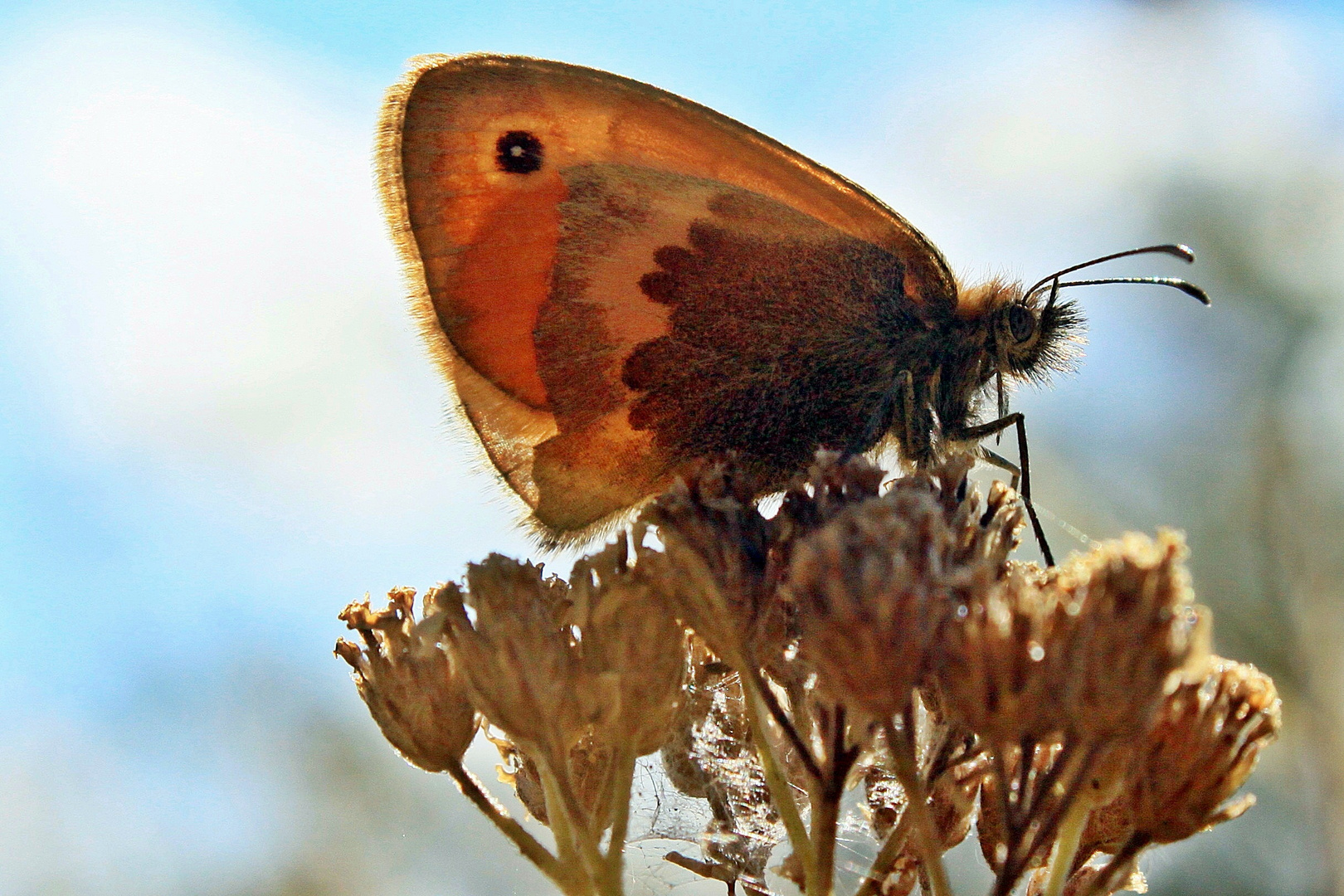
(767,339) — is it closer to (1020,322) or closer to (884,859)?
(1020,322)

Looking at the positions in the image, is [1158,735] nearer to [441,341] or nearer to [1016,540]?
[1016,540]

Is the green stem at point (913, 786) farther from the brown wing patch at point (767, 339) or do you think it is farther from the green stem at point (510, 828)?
the brown wing patch at point (767, 339)

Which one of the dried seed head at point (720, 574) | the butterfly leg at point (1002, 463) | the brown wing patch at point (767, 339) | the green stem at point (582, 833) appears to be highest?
the brown wing patch at point (767, 339)

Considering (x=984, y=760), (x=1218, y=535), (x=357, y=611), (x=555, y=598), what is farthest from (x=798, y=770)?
(x=1218, y=535)

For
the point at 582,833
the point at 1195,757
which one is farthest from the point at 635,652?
the point at 1195,757

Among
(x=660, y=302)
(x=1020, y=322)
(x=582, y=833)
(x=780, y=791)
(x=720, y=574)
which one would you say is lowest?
(x=582, y=833)

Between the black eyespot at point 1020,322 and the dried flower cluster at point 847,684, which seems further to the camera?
the black eyespot at point 1020,322

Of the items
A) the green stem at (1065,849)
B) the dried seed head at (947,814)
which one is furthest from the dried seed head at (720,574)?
the green stem at (1065,849)
